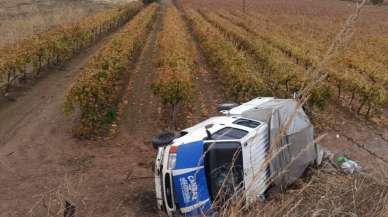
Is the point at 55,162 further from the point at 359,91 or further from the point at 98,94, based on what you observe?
the point at 359,91

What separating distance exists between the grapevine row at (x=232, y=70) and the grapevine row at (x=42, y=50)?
636 centimetres

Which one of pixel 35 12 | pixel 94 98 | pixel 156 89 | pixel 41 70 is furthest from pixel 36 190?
pixel 35 12

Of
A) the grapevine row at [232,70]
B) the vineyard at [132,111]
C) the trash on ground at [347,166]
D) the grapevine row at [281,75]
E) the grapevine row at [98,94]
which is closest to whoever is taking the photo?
the vineyard at [132,111]

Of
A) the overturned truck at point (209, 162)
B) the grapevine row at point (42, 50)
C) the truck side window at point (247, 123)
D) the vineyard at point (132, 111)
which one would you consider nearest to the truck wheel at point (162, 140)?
the overturned truck at point (209, 162)

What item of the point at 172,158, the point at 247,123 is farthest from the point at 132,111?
the point at 172,158

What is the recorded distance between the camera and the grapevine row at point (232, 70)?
14.6 m

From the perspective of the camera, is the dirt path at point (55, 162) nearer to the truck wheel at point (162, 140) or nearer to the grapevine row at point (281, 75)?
the truck wheel at point (162, 140)

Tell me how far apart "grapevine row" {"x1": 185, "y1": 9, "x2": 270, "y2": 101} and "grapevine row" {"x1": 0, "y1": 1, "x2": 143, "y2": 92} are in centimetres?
636

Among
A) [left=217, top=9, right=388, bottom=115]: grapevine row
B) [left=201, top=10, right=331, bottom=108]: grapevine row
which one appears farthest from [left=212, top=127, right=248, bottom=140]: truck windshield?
[left=217, top=9, right=388, bottom=115]: grapevine row

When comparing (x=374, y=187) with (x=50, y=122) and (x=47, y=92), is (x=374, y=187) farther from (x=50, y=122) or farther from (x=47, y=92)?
(x=47, y=92)

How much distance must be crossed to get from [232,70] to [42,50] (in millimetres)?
7528

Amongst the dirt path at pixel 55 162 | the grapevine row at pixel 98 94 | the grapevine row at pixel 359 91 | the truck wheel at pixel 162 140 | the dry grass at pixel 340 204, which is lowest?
the grapevine row at pixel 359 91

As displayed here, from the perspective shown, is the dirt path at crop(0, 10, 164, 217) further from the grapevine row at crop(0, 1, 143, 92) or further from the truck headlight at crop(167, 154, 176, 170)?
the truck headlight at crop(167, 154, 176, 170)

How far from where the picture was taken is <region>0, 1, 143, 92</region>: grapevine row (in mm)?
15664
